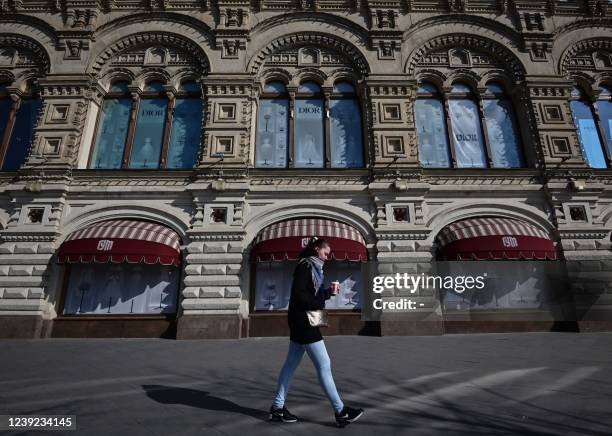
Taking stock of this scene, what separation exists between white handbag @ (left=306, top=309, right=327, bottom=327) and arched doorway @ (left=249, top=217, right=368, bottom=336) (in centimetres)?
615

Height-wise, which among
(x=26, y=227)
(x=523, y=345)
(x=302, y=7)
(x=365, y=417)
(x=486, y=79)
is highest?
(x=302, y=7)

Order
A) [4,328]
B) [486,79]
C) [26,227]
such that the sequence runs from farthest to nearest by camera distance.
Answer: [486,79] < [26,227] < [4,328]

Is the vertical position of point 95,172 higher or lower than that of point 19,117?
lower

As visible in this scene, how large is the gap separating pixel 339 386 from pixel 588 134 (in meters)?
14.0

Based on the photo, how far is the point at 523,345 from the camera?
835 cm

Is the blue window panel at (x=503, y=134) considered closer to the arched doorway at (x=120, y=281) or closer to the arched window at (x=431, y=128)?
the arched window at (x=431, y=128)

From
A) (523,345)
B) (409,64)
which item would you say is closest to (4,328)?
(523,345)

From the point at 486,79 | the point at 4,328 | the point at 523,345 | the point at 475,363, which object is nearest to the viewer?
the point at 475,363

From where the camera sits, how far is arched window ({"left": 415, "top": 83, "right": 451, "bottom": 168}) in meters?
12.8

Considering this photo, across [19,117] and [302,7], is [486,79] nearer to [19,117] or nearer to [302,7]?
[302,7]

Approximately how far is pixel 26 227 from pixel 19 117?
486 centimetres

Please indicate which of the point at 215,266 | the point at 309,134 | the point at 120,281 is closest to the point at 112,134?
the point at 120,281

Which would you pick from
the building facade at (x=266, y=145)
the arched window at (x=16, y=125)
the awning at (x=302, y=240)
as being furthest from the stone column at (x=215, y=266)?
the arched window at (x=16, y=125)

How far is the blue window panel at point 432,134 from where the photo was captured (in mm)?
12828
